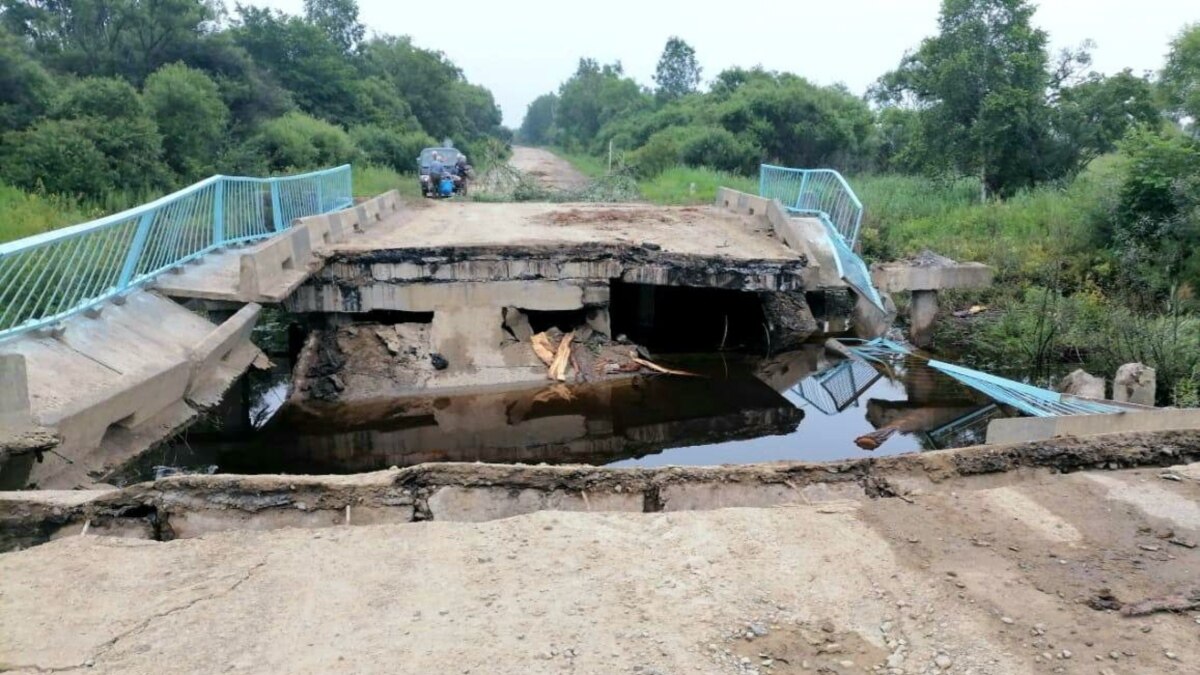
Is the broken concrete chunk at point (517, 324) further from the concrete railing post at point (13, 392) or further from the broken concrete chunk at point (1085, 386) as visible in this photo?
the broken concrete chunk at point (1085, 386)

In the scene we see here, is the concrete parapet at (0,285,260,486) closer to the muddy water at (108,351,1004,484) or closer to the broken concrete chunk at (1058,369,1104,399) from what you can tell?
the muddy water at (108,351,1004,484)

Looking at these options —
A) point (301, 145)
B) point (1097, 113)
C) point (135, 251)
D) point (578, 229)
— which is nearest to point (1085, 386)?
point (578, 229)

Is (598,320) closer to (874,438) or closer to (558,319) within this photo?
(558,319)

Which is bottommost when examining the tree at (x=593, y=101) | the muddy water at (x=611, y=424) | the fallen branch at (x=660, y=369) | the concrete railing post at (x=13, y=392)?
the muddy water at (x=611, y=424)

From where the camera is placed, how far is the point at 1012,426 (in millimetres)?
6609

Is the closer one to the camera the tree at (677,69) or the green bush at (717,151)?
the green bush at (717,151)

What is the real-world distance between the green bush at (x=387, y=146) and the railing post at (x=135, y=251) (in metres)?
23.8

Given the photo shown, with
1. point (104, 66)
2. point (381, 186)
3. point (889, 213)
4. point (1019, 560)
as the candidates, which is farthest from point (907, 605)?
point (104, 66)

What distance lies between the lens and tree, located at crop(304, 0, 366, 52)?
49.1 meters

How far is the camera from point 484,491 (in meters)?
4.02

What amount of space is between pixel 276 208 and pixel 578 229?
4.54 metres

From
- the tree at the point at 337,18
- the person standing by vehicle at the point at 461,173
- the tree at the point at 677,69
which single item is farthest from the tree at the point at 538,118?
the person standing by vehicle at the point at 461,173

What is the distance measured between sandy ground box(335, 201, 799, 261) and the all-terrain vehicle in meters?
4.07

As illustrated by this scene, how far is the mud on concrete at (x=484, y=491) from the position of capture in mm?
3785
